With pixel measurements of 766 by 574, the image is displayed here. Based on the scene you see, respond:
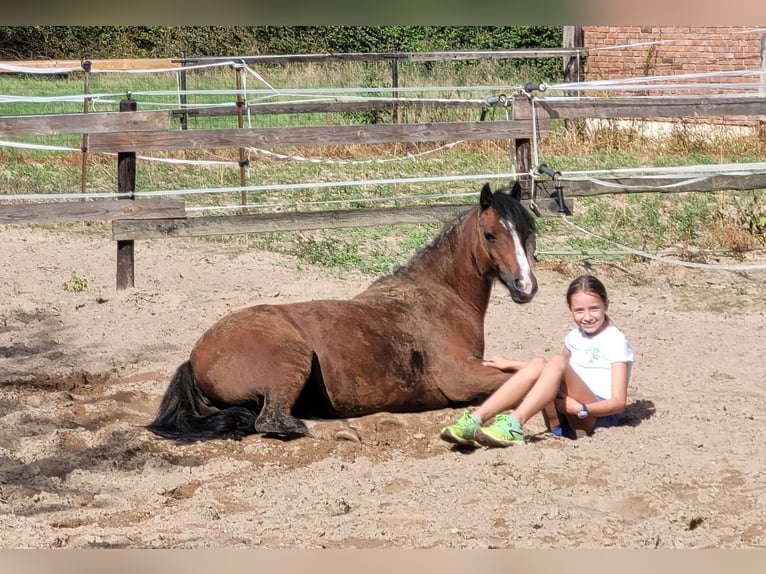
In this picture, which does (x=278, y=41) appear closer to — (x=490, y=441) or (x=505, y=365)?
(x=505, y=365)

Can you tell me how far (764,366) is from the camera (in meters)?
6.11

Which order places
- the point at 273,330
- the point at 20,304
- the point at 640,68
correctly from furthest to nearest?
the point at 640,68
the point at 20,304
the point at 273,330

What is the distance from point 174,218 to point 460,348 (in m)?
3.56

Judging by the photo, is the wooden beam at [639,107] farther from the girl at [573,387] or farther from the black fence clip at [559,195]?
the girl at [573,387]

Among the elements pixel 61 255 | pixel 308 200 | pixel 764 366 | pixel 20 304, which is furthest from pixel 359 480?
pixel 308 200

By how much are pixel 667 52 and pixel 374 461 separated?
14032mm

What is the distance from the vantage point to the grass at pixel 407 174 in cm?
936

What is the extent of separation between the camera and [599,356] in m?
4.78

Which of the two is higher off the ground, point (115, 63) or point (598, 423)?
point (115, 63)

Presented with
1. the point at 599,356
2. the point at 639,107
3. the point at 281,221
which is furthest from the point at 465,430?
the point at 639,107

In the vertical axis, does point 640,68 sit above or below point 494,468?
above

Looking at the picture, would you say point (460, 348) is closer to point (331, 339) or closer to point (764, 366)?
point (331, 339)

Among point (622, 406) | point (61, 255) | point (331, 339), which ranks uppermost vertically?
point (61, 255)

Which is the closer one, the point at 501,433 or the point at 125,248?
the point at 501,433
